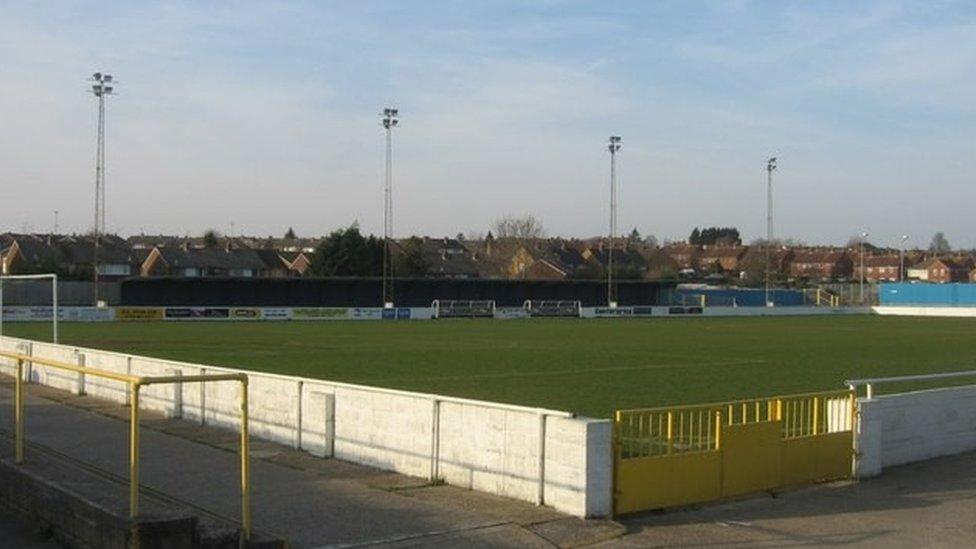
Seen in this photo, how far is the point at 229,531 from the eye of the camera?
907cm

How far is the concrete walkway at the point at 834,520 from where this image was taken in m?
10.1

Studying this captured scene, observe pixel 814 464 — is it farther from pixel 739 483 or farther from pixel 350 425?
pixel 350 425

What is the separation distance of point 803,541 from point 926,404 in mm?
5782

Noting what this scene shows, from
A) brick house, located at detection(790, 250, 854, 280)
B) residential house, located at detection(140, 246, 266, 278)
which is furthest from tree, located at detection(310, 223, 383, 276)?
brick house, located at detection(790, 250, 854, 280)

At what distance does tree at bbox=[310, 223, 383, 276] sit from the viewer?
328 feet

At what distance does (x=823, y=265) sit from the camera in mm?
190000

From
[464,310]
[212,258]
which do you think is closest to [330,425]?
[464,310]

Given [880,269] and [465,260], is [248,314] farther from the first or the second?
[880,269]

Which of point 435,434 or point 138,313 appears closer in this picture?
point 435,434

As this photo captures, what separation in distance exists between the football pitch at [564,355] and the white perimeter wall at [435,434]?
22.3ft

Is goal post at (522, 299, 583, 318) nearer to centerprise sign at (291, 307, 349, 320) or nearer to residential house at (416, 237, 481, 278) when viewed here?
centerprise sign at (291, 307, 349, 320)

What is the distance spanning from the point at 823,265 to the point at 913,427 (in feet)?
599

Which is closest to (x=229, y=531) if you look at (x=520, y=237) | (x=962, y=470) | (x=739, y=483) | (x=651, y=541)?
(x=651, y=541)

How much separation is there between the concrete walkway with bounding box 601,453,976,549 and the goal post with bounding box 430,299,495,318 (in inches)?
2536
